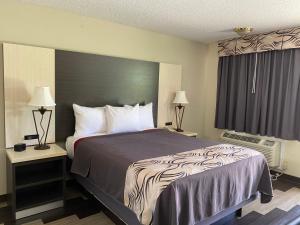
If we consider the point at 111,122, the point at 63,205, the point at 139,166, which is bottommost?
the point at 63,205

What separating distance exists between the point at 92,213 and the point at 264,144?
9.20ft

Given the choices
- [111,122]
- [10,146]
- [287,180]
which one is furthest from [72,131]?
[287,180]

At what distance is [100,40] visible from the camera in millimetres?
3260

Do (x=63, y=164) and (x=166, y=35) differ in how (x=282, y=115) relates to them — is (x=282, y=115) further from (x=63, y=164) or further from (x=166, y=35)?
(x=63, y=164)

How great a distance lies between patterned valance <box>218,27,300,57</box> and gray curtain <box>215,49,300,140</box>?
0.11 metres

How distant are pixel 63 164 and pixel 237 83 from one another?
318 centimetres

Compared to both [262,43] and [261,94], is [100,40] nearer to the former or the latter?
[262,43]

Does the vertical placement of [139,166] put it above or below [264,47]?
below

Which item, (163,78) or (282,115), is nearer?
(282,115)

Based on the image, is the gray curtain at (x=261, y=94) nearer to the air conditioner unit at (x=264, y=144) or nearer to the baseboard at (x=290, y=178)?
the air conditioner unit at (x=264, y=144)

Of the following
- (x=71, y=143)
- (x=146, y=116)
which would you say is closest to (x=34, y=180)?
(x=71, y=143)

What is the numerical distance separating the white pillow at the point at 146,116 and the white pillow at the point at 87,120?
667mm

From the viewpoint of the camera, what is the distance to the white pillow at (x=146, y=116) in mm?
3497

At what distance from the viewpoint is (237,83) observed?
4.10 m
